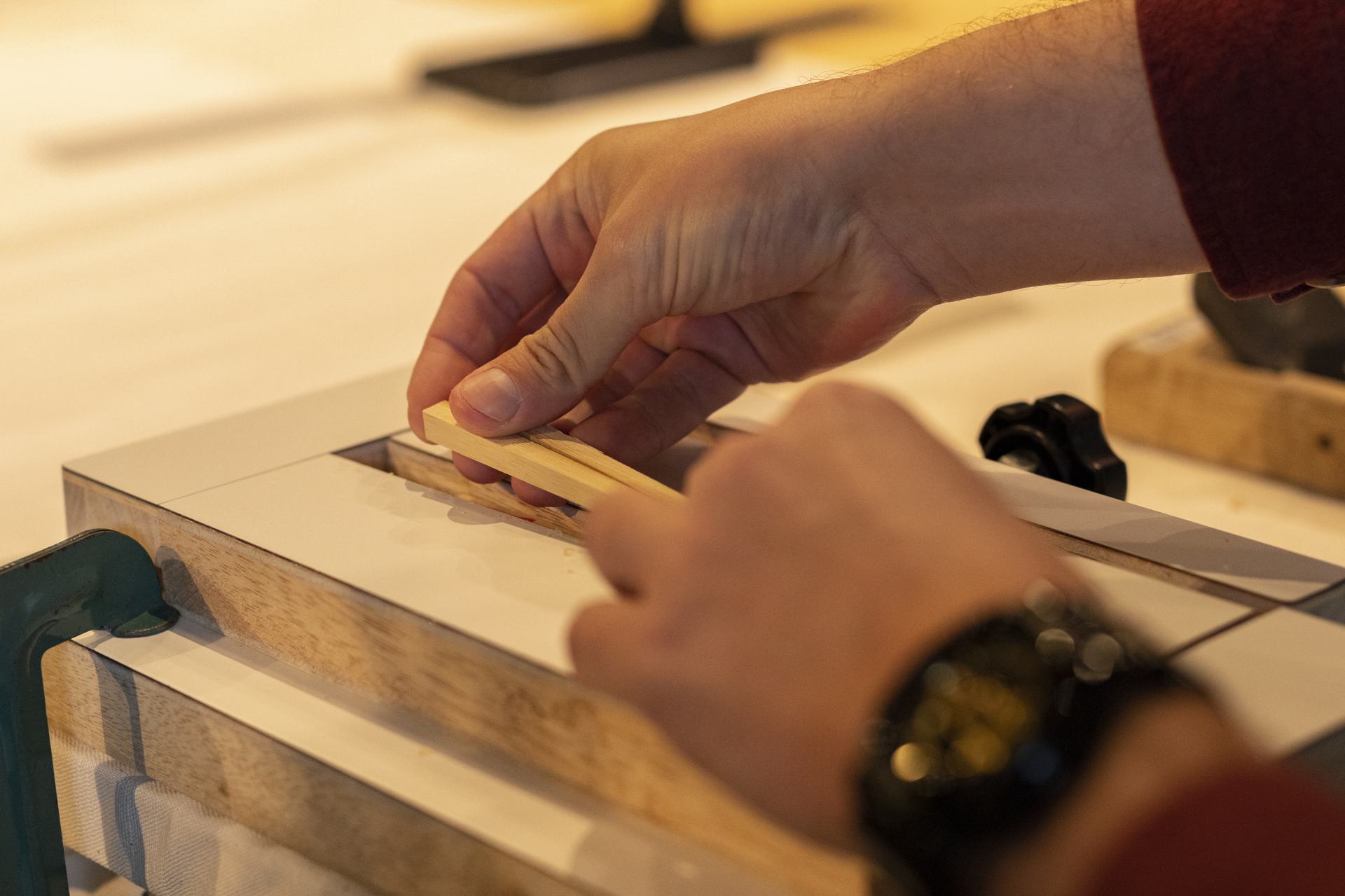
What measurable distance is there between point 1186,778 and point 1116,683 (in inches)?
0.9

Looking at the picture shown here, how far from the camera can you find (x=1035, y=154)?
553 millimetres

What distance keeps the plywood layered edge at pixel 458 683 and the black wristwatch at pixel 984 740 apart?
2.5 inches

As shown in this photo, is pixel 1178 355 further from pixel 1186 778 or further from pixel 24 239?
pixel 24 239

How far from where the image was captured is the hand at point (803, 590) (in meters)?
0.30

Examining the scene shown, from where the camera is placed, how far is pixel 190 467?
1.94ft

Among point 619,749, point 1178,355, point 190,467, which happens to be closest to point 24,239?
point 190,467

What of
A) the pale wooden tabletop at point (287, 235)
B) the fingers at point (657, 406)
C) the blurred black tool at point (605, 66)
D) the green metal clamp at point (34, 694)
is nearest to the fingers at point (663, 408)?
the fingers at point (657, 406)

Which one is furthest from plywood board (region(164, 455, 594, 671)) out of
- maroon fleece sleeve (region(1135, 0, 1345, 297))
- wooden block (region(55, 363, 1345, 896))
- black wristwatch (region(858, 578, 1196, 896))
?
maroon fleece sleeve (region(1135, 0, 1345, 297))

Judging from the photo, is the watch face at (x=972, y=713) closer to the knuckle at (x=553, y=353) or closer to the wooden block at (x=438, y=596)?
the wooden block at (x=438, y=596)

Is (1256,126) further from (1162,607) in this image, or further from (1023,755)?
(1023,755)

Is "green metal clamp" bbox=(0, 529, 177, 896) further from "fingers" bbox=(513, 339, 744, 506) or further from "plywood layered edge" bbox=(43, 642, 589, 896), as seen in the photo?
"fingers" bbox=(513, 339, 744, 506)

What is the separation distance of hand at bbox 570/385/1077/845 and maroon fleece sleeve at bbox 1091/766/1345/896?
5 cm

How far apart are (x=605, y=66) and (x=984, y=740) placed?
5.42 ft

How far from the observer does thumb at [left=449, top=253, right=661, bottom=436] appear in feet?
1.81
